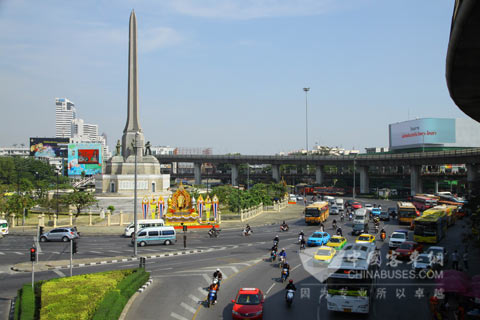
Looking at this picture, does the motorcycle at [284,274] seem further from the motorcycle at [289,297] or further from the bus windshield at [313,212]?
the bus windshield at [313,212]

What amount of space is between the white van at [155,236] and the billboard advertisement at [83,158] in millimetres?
94743

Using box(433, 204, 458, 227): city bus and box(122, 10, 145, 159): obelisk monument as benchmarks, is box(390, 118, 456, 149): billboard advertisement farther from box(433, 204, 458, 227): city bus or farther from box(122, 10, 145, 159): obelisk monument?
box(122, 10, 145, 159): obelisk monument

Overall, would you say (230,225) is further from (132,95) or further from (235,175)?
(235,175)

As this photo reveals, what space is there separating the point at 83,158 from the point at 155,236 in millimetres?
96924

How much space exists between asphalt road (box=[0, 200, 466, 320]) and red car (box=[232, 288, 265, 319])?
1030mm

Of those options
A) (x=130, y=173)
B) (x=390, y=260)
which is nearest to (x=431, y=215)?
(x=390, y=260)

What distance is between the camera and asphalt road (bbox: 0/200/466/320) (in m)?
19.9

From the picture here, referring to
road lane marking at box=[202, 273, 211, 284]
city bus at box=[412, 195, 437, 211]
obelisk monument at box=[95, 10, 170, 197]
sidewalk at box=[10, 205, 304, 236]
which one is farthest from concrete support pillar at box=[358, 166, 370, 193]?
road lane marking at box=[202, 273, 211, 284]

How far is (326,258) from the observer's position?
2723 centimetres

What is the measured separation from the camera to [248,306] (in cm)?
1845

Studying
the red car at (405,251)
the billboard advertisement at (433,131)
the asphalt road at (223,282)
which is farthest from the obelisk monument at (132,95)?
the billboard advertisement at (433,131)

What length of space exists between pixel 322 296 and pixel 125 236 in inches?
1076

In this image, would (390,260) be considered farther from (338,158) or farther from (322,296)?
(338,158)

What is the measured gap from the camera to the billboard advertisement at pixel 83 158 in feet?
415
